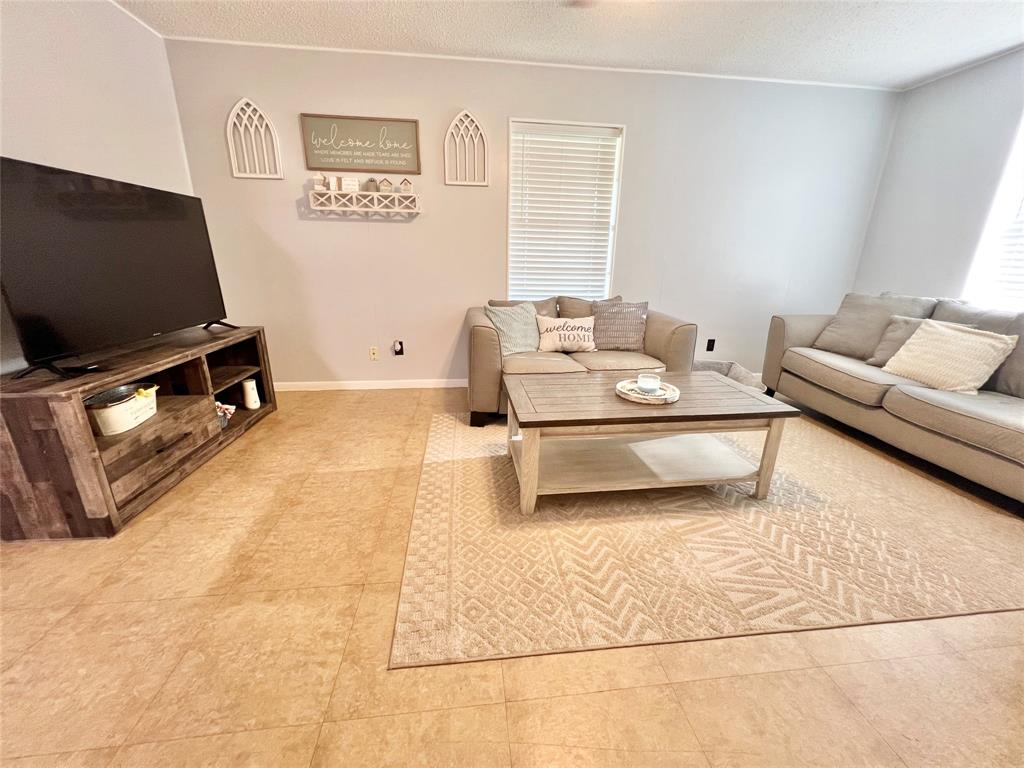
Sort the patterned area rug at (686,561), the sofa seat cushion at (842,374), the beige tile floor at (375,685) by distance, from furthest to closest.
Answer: the sofa seat cushion at (842,374)
the patterned area rug at (686,561)
the beige tile floor at (375,685)

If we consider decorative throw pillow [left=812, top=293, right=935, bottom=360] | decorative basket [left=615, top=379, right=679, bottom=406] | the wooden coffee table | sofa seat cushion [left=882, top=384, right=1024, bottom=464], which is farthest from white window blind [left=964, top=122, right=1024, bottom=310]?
decorative basket [left=615, top=379, right=679, bottom=406]

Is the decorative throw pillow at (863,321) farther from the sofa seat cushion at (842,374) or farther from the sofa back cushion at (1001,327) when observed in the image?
the sofa back cushion at (1001,327)

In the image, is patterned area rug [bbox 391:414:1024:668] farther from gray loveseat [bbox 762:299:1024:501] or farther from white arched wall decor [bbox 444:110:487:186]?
white arched wall decor [bbox 444:110:487:186]

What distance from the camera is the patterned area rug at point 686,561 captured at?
126 centimetres

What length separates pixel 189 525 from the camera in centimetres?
169

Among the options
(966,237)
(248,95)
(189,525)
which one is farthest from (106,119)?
(966,237)

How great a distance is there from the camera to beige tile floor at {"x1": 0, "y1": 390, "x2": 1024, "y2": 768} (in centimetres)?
94

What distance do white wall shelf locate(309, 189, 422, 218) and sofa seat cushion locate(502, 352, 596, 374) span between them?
4.51 feet

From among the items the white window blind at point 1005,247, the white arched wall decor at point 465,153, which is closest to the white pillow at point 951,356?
Answer: the white window blind at point 1005,247

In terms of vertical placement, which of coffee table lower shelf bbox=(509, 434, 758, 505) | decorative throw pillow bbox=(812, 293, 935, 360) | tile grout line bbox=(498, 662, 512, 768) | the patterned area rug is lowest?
tile grout line bbox=(498, 662, 512, 768)

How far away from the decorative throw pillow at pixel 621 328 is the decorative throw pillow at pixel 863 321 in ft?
4.38

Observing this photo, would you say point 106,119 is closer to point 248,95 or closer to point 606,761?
point 248,95

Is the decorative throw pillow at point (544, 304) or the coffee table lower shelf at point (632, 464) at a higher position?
the decorative throw pillow at point (544, 304)

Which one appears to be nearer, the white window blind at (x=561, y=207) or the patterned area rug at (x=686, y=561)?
the patterned area rug at (x=686, y=561)
